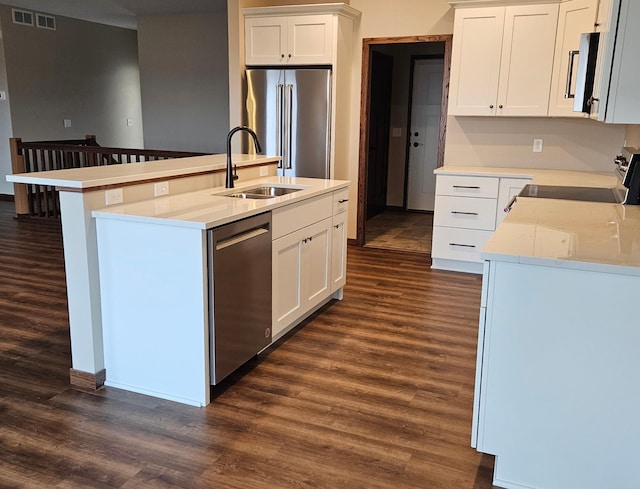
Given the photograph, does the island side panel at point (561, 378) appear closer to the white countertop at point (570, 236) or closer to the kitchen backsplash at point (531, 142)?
the white countertop at point (570, 236)

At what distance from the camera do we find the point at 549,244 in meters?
2.06

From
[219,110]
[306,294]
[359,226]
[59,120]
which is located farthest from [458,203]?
[59,120]

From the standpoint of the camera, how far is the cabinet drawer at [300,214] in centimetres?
317

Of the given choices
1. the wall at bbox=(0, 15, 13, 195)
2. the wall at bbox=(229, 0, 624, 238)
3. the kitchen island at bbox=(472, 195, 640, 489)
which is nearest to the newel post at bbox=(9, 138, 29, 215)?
the wall at bbox=(0, 15, 13, 195)

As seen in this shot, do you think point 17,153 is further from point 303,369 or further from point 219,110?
point 303,369

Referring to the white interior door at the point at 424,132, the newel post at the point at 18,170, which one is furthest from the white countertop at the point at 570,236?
the newel post at the point at 18,170

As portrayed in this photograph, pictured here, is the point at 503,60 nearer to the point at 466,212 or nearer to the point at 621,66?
the point at 466,212

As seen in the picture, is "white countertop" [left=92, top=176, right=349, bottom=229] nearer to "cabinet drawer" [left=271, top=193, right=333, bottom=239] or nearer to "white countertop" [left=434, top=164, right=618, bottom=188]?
"cabinet drawer" [left=271, top=193, right=333, bottom=239]

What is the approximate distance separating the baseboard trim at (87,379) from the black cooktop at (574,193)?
8.66 ft

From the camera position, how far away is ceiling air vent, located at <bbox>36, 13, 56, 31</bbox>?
794 centimetres

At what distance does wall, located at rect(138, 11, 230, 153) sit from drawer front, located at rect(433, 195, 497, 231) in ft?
13.0

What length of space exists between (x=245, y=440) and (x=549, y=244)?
1.51 metres

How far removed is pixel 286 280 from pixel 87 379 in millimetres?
1217

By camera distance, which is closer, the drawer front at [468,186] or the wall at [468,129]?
the drawer front at [468,186]
